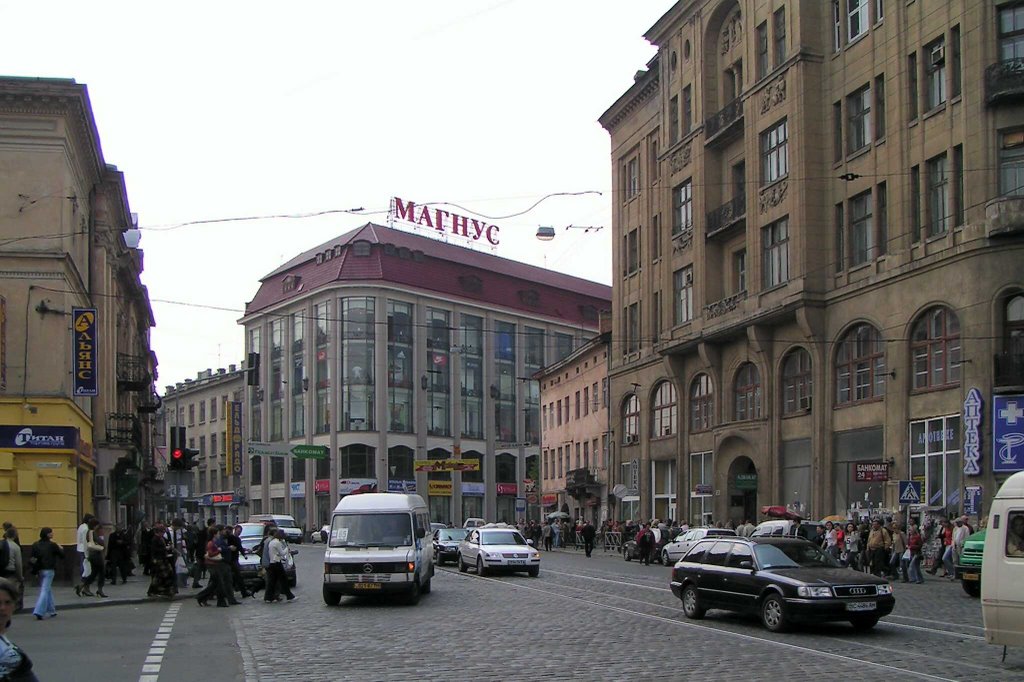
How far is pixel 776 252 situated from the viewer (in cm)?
4800

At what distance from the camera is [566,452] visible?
264 feet

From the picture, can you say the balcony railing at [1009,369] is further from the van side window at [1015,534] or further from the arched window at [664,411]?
the arched window at [664,411]

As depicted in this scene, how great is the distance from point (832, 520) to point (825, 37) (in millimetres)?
18384

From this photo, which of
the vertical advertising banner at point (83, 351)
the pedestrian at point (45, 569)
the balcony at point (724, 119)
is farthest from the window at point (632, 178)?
the pedestrian at point (45, 569)

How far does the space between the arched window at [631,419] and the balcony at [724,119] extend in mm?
15666

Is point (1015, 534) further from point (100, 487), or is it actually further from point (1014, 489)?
point (100, 487)

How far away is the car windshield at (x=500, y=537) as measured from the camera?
124ft

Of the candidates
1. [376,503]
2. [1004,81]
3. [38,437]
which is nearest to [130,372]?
[38,437]

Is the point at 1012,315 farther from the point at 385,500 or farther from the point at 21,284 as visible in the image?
the point at 21,284

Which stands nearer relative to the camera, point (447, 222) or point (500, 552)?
point (500, 552)

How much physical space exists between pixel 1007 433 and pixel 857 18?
666 inches

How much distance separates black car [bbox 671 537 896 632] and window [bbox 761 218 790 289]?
2753 cm

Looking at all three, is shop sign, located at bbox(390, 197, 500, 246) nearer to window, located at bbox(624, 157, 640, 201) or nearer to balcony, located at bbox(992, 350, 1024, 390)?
window, located at bbox(624, 157, 640, 201)

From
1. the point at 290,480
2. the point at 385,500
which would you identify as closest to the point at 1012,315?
the point at 385,500
